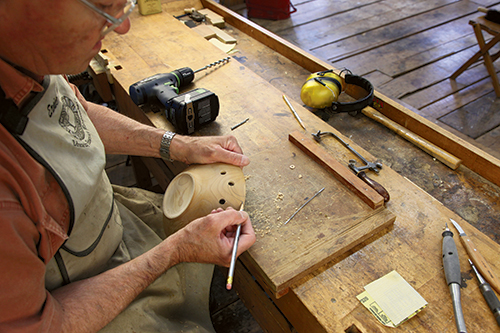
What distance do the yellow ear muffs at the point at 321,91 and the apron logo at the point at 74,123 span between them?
1.05 metres

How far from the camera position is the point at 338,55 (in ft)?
11.1

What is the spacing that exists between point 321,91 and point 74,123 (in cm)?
113

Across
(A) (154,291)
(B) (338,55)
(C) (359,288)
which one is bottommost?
(B) (338,55)

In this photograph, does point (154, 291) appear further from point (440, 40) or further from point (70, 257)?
point (440, 40)

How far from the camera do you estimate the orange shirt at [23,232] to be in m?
0.74

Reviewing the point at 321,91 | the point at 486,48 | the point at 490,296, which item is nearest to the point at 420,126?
the point at 321,91

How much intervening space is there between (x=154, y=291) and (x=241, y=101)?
3.19 ft

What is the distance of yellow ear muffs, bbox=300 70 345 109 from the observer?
1715 millimetres

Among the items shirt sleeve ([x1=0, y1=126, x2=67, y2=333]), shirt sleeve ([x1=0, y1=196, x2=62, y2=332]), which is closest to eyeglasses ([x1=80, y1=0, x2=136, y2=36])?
shirt sleeve ([x1=0, y1=126, x2=67, y2=333])

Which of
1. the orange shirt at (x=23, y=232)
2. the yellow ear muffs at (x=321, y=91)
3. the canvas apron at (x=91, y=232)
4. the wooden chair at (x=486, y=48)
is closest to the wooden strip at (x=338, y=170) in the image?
the yellow ear muffs at (x=321, y=91)

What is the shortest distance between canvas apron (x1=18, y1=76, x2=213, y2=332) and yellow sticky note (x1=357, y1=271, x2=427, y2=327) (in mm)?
599

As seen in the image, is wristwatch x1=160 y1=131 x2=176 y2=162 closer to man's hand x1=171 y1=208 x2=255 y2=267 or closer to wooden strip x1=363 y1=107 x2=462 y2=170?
man's hand x1=171 y1=208 x2=255 y2=267

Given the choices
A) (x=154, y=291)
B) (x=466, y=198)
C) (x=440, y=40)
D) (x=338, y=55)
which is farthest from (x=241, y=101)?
(x=440, y=40)

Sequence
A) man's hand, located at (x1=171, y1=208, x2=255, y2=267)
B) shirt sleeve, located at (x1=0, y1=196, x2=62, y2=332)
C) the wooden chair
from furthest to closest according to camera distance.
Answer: the wooden chair → man's hand, located at (x1=171, y1=208, x2=255, y2=267) → shirt sleeve, located at (x1=0, y1=196, x2=62, y2=332)
